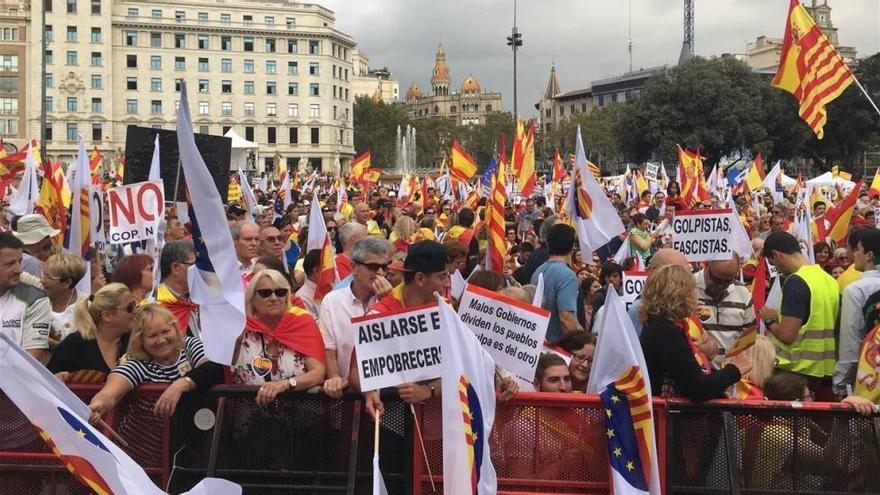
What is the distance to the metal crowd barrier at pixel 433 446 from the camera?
5.05 metres

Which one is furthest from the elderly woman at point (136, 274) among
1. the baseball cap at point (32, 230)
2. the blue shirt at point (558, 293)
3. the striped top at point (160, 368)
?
the blue shirt at point (558, 293)

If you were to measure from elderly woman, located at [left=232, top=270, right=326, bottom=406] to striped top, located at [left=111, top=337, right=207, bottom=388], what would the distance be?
0.24 meters

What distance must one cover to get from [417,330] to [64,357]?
1885 millimetres

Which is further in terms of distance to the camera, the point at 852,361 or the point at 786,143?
the point at 786,143

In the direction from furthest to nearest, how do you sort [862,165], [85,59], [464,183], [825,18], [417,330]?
[825,18] → [85,59] → [862,165] → [464,183] → [417,330]

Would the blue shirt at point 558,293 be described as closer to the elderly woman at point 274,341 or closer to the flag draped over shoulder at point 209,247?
the elderly woman at point 274,341

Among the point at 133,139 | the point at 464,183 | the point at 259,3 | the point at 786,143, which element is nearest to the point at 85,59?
the point at 259,3

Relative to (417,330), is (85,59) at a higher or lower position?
higher

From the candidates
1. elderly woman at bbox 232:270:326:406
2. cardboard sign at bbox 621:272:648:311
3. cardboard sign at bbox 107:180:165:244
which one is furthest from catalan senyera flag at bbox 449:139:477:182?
elderly woman at bbox 232:270:326:406

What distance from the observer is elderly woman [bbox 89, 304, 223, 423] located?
5121 mm

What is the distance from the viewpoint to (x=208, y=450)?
17.4 feet

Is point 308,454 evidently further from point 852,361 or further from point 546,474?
point 852,361

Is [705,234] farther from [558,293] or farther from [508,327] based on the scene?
[508,327]

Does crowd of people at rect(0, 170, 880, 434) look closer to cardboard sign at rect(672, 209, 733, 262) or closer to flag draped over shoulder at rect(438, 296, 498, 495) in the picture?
flag draped over shoulder at rect(438, 296, 498, 495)
